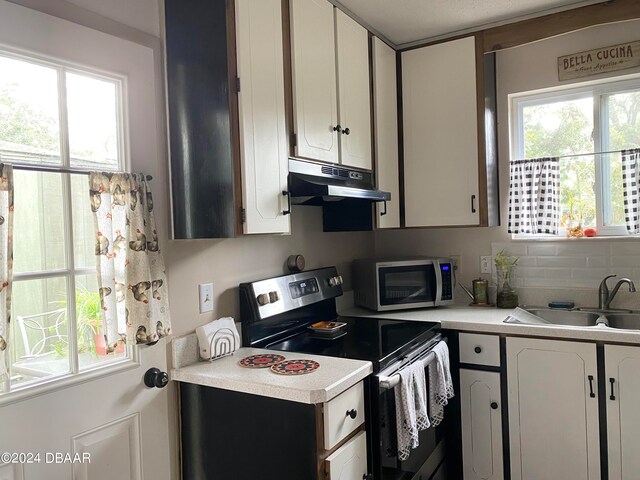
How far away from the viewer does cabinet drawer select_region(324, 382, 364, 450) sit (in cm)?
146

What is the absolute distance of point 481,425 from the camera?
91.9 inches

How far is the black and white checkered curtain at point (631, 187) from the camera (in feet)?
7.91

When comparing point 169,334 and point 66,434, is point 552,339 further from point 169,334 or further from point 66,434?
point 66,434

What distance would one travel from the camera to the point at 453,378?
94.0 inches

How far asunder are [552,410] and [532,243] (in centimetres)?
91

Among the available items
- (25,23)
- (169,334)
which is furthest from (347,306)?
(25,23)

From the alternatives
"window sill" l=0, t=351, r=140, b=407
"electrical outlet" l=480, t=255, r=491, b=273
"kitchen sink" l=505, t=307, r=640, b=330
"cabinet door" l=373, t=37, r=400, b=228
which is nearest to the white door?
"window sill" l=0, t=351, r=140, b=407

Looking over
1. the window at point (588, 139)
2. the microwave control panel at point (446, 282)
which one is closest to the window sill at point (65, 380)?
the microwave control panel at point (446, 282)

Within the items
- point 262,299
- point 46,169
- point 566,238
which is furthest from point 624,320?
point 46,169

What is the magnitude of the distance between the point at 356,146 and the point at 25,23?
1.43 m

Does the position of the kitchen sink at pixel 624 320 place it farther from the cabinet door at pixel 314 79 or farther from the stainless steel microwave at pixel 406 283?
the cabinet door at pixel 314 79

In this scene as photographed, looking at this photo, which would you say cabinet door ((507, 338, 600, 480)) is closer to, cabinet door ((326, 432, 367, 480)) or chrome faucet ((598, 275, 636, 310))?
chrome faucet ((598, 275, 636, 310))

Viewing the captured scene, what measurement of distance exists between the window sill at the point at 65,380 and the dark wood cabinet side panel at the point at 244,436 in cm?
24

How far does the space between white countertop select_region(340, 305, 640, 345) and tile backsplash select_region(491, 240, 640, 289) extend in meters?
0.29
